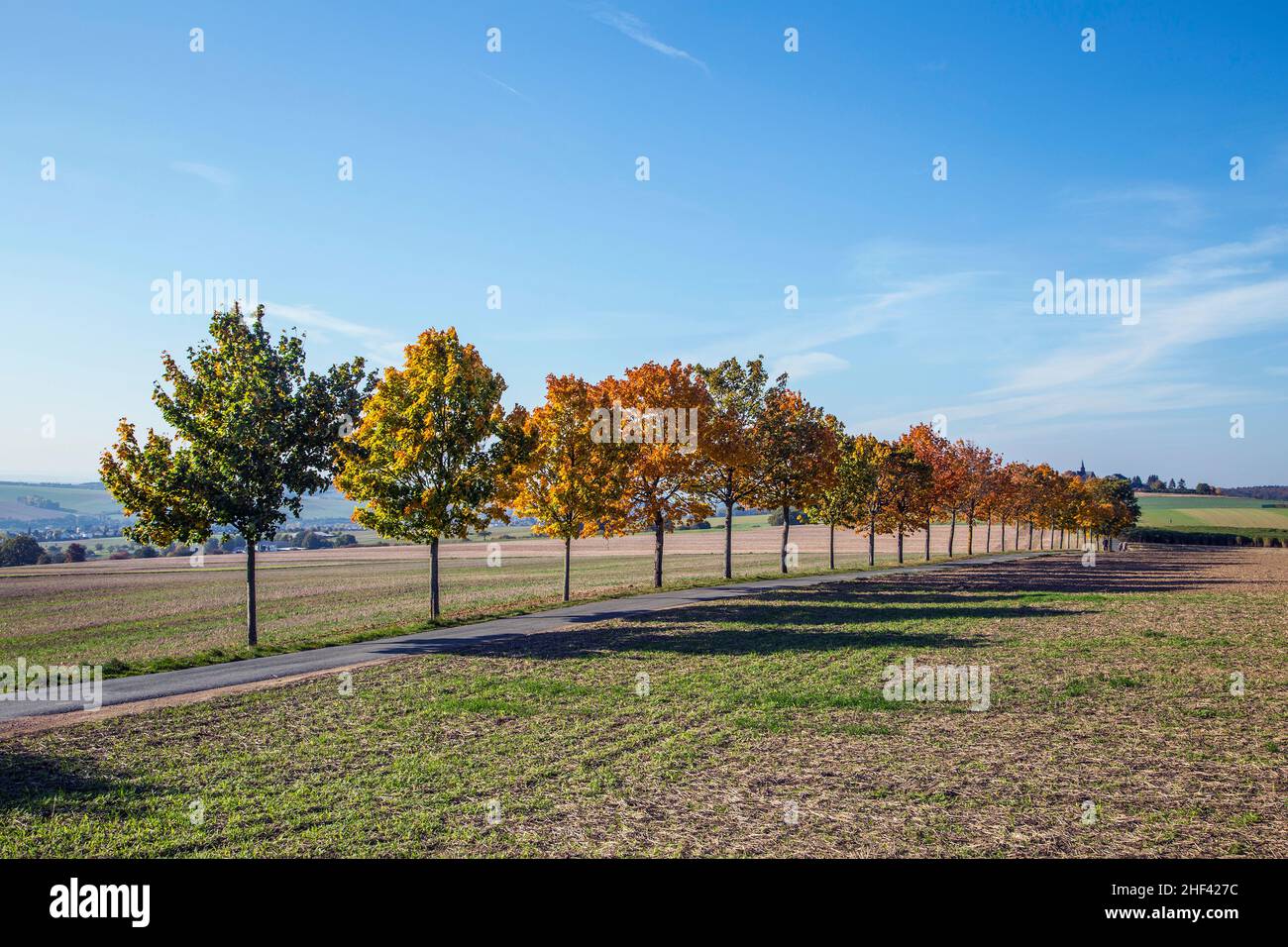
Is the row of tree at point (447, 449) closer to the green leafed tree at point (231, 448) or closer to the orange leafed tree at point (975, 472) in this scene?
the green leafed tree at point (231, 448)

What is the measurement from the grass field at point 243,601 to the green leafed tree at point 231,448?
453 centimetres

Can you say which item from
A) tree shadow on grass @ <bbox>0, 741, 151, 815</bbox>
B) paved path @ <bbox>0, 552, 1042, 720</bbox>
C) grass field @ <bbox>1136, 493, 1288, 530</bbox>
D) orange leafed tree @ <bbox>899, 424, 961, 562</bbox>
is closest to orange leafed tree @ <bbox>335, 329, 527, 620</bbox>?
paved path @ <bbox>0, 552, 1042, 720</bbox>

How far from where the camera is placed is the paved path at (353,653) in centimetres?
1766

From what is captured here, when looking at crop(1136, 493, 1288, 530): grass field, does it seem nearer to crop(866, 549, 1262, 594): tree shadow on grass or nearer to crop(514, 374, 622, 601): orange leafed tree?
crop(866, 549, 1262, 594): tree shadow on grass

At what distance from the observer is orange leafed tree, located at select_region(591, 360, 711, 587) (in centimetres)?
3869

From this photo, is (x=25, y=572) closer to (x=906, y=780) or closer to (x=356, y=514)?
(x=356, y=514)

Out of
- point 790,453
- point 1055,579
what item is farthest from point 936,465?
point 790,453

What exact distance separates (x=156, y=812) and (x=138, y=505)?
60.1ft

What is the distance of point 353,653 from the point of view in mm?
23281

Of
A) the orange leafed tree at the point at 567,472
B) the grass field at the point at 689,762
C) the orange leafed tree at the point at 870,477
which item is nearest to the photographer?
the grass field at the point at 689,762

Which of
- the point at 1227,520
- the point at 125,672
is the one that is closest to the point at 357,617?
the point at 125,672

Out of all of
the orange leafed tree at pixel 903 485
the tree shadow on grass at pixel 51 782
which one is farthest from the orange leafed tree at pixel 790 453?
the tree shadow on grass at pixel 51 782

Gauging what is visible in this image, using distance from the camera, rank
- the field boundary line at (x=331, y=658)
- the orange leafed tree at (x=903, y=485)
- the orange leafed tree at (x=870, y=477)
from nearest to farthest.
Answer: the field boundary line at (x=331, y=658), the orange leafed tree at (x=870, y=477), the orange leafed tree at (x=903, y=485)

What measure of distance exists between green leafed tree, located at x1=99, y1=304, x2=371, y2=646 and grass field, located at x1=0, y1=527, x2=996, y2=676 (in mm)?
4526
